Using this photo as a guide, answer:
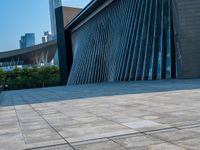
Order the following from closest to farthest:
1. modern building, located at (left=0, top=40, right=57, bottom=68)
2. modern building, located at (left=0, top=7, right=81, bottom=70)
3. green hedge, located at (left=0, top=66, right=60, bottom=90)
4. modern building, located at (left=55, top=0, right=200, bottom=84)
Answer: modern building, located at (left=55, top=0, right=200, bottom=84)
modern building, located at (left=0, top=7, right=81, bottom=70)
green hedge, located at (left=0, top=66, right=60, bottom=90)
modern building, located at (left=0, top=40, right=57, bottom=68)

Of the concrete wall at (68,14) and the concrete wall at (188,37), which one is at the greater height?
the concrete wall at (68,14)

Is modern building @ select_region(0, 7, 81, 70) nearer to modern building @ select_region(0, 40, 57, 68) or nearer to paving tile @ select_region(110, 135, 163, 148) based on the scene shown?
modern building @ select_region(0, 40, 57, 68)

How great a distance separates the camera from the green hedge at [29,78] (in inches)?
2672

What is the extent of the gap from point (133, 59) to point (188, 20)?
6442 millimetres

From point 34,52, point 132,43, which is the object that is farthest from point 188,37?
point 34,52

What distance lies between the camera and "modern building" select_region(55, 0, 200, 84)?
23.9 meters

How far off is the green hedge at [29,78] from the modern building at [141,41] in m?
25.8

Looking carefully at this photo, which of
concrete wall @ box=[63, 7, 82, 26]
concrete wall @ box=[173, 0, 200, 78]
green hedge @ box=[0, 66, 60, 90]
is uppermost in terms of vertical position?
concrete wall @ box=[63, 7, 82, 26]

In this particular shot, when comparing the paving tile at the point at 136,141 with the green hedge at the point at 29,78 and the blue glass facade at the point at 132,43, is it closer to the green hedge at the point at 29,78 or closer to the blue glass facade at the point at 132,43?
the blue glass facade at the point at 132,43

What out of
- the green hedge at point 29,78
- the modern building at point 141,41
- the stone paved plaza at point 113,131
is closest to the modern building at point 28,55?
the green hedge at point 29,78

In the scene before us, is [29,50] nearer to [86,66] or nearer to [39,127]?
[86,66]

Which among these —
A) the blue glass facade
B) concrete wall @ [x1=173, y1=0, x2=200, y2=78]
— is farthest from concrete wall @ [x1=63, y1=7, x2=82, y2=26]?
concrete wall @ [x1=173, y1=0, x2=200, y2=78]

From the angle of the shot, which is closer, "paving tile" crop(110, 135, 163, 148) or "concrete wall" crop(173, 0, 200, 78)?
"paving tile" crop(110, 135, 163, 148)

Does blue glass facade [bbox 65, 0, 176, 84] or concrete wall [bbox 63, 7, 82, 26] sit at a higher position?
concrete wall [bbox 63, 7, 82, 26]
